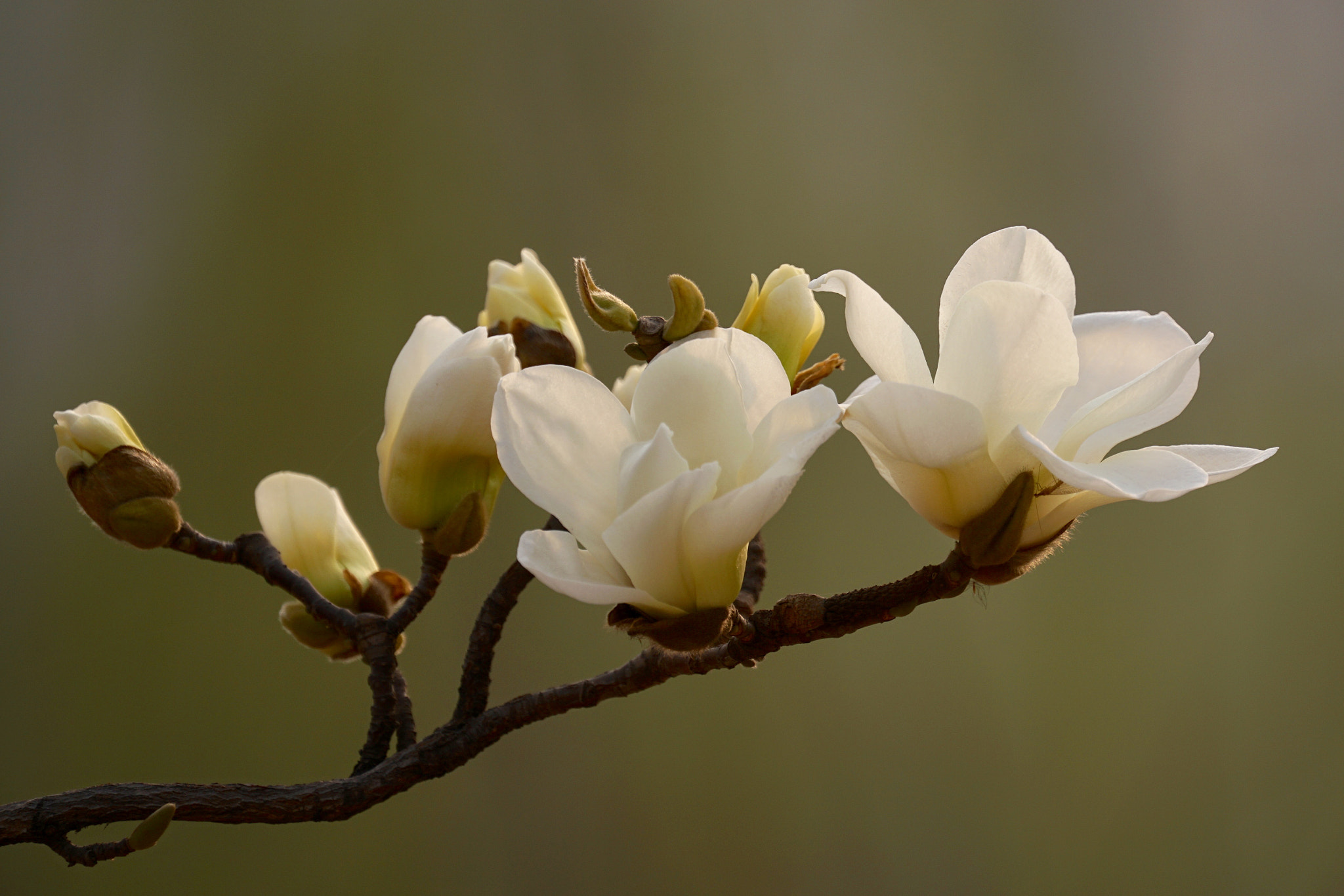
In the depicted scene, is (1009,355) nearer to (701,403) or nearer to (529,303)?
(701,403)

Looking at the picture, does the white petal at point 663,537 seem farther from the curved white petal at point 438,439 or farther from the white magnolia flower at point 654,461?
the curved white petal at point 438,439

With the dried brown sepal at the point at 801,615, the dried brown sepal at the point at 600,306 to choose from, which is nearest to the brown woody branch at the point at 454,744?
the dried brown sepal at the point at 801,615

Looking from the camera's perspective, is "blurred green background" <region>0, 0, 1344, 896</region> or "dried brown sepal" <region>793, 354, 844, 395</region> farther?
"blurred green background" <region>0, 0, 1344, 896</region>

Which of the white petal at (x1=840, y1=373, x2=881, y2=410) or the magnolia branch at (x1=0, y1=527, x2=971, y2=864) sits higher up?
the white petal at (x1=840, y1=373, x2=881, y2=410)

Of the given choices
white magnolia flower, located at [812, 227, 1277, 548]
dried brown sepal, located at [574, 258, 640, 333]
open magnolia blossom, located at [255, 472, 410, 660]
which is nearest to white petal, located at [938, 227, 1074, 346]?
white magnolia flower, located at [812, 227, 1277, 548]

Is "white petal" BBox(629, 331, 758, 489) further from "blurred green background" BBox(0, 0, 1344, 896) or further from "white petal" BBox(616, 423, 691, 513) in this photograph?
"blurred green background" BBox(0, 0, 1344, 896)

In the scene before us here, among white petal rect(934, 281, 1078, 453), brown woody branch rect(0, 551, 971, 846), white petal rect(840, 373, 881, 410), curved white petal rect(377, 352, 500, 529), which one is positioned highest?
curved white petal rect(377, 352, 500, 529)

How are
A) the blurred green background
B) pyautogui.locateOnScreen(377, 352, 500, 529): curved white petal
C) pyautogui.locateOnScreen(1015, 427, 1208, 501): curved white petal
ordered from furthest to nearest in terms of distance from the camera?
the blurred green background < pyautogui.locateOnScreen(377, 352, 500, 529): curved white petal < pyautogui.locateOnScreen(1015, 427, 1208, 501): curved white petal
